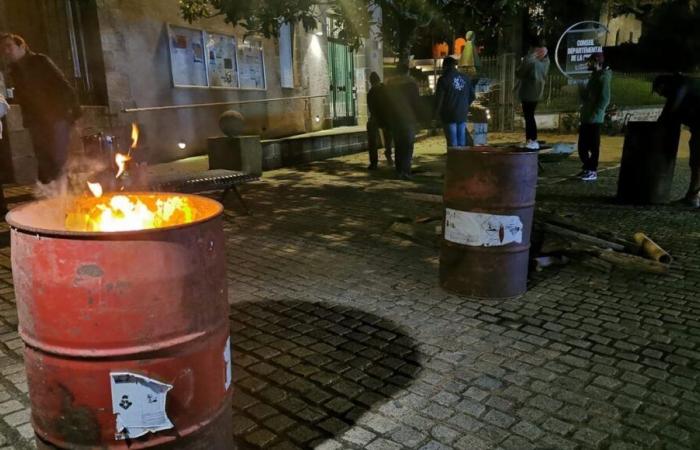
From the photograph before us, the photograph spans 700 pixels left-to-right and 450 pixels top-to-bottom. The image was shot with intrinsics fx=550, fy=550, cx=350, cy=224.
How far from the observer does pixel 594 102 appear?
9.06 metres

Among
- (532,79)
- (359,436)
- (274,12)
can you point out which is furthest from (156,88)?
(359,436)

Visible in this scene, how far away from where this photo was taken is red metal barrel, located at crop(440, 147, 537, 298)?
4230 millimetres

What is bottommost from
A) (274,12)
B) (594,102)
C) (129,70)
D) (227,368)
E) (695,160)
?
(227,368)

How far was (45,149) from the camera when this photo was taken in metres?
6.54

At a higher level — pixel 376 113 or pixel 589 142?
pixel 376 113

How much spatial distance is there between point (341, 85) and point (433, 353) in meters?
15.3

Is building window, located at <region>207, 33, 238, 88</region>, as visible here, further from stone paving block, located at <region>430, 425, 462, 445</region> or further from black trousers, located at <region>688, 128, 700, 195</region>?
stone paving block, located at <region>430, 425, 462, 445</region>

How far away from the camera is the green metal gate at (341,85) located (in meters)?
17.4

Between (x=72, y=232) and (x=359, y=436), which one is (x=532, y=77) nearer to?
(x=359, y=436)

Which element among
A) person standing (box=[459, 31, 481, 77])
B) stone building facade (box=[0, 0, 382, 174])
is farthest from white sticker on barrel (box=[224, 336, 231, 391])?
person standing (box=[459, 31, 481, 77])

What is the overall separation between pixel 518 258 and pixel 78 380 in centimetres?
346

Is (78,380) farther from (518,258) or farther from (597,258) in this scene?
(597,258)

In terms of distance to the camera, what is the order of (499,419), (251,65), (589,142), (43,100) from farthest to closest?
(251,65), (589,142), (43,100), (499,419)

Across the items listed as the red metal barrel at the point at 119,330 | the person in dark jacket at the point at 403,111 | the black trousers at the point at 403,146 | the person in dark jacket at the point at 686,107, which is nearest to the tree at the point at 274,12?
the person in dark jacket at the point at 403,111
